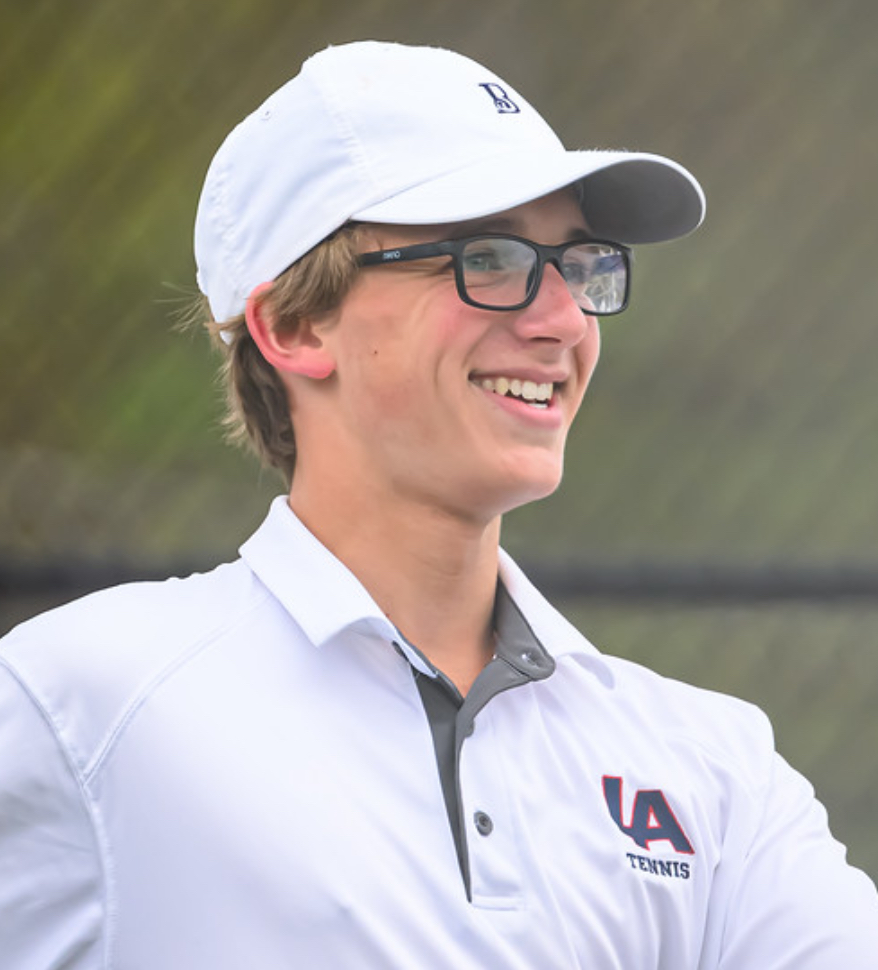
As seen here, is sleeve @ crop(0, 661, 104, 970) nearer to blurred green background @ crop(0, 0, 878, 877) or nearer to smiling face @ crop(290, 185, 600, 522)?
smiling face @ crop(290, 185, 600, 522)

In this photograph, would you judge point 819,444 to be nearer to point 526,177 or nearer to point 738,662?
point 738,662

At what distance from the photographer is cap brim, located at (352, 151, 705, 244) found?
1.38 metres

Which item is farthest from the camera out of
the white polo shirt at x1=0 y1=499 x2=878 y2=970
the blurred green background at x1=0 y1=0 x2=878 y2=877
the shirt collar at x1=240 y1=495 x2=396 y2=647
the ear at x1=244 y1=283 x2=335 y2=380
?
the blurred green background at x1=0 y1=0 x2=878 y2=877

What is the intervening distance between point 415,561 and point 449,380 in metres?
0.16

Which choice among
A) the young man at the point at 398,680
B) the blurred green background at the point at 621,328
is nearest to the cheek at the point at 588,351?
the young man at the point at 398,680

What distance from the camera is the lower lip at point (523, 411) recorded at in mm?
1397

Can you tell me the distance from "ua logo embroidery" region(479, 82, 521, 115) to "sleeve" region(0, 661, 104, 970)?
2.17 ft

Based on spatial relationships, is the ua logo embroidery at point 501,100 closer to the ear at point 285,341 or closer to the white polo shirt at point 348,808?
the ear at point 285,341

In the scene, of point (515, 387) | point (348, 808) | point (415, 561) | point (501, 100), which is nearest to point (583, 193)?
point (501, 100)

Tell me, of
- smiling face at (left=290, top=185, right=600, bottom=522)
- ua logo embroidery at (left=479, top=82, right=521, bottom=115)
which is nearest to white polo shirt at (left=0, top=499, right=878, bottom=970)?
smiling face at (left=290, top=185, right=600, bottom=522)

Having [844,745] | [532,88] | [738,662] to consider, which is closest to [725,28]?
[532,88]

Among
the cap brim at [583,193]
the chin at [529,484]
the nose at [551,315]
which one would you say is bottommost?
the chin at [529,484]

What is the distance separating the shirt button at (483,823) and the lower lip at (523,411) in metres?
0.32

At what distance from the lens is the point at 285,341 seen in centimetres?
150
